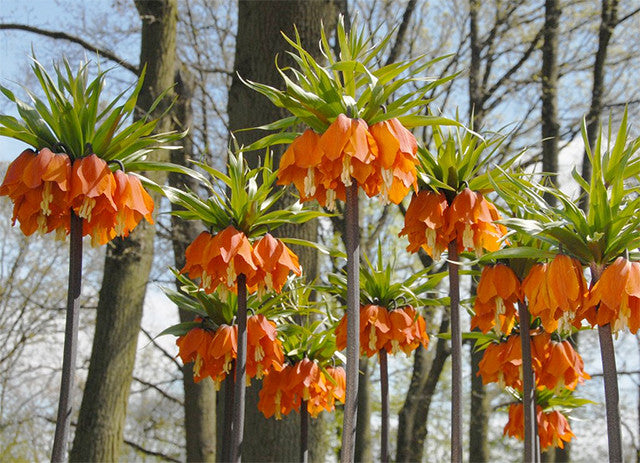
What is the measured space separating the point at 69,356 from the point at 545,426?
2.40 metres

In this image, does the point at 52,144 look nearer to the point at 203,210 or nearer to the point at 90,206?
the point at 90,206

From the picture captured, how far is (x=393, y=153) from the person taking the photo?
207cm

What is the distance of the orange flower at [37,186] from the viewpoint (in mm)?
2160

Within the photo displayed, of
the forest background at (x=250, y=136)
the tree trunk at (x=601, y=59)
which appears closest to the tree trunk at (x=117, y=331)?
the forest background at (x=250, y=136)

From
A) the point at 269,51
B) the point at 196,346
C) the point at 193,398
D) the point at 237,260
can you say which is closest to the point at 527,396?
the point at 237,260

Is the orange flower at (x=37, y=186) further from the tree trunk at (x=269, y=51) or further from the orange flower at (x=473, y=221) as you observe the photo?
the tree trunk at (x=269, y=51)

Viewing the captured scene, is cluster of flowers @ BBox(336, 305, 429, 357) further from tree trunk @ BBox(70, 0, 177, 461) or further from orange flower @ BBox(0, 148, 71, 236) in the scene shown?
tree trunk @ BBox(70, 0, 177, 461)

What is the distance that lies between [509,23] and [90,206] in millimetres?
9146

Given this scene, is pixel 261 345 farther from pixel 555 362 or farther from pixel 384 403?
pixel 555 362

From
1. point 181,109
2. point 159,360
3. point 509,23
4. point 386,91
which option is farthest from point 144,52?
point 159,360

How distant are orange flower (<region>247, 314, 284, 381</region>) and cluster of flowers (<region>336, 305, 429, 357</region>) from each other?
26 cm

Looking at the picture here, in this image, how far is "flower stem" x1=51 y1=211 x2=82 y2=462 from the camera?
2045 millimetres

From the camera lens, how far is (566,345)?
2873 millimetres

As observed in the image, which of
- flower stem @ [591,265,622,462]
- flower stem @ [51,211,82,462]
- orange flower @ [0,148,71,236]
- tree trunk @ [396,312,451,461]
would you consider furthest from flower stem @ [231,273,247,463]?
tree trunk @ [396,312,451,461]
